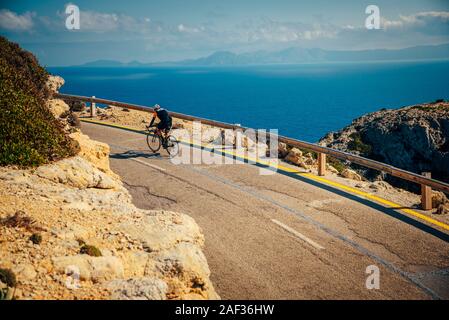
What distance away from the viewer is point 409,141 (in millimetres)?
32062

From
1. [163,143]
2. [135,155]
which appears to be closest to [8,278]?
[135,155]

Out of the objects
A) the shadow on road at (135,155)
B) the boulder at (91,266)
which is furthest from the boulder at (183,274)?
the shadow on road at (135,155)

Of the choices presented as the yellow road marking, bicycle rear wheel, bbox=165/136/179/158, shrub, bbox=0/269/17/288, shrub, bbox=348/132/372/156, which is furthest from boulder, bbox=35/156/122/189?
shrub, bbox=348/132/372/156

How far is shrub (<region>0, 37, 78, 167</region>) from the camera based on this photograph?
9.61m

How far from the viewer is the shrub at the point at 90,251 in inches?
255

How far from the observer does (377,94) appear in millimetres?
189375

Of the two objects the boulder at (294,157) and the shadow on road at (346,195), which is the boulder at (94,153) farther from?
the boulder at (294,157)

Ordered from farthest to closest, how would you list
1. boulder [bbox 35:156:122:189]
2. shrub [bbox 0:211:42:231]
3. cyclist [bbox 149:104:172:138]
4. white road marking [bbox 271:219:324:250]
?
cyclist [bbox 149:104:172:138] → boulder [bbox 35:156:122:189] → white road marking [bbox 271:219:324:250] → shrub [bbox 0:211:42:231]

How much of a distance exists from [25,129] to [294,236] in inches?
290

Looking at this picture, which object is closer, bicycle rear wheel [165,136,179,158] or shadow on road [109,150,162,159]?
shadow on road [109,150,162,159]

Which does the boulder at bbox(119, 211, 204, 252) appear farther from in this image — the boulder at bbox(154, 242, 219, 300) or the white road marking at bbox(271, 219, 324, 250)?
the white road marking at bbox(271, 219, 324, 250)

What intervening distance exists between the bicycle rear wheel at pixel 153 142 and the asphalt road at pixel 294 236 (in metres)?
2.70

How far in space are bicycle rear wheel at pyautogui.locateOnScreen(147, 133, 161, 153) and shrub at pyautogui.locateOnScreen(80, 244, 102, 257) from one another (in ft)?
35.0

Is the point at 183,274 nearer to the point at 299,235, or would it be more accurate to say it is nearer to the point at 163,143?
the point at 299,235
